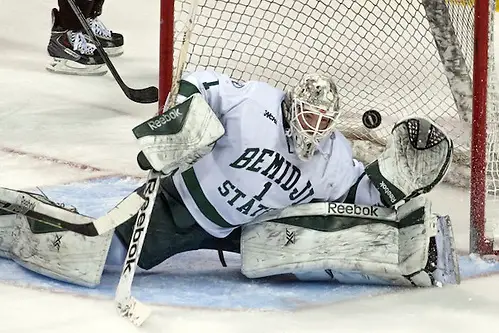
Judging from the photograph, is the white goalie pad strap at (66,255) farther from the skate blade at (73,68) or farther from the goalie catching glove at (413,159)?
the skate blade at (73,68)

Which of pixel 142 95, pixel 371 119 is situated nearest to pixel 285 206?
pixel 371 119

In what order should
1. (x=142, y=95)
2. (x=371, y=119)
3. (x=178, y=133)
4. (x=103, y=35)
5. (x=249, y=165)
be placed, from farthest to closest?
(x=103, y=35), (x=142, y=95), (x=371, y=119), (x=249, y=165), (x=178, y=133)

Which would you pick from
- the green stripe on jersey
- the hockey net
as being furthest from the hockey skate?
the green stripe on jersey

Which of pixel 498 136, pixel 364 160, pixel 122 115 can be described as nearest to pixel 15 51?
pixel 122 115

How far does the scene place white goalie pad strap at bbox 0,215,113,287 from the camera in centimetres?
184

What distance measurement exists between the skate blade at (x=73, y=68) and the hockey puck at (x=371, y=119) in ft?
4.82

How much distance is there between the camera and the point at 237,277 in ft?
6.35

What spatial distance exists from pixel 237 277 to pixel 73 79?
1821 millimetres

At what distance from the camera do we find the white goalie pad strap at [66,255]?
1836 millimetres

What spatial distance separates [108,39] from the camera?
390 cm

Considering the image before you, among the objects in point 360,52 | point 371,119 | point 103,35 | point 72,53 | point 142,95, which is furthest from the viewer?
point 103,35

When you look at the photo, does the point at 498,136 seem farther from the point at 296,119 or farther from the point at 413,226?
the point at 296,119

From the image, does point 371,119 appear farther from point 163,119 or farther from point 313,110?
point 163,119

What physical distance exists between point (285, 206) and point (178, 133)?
304mm
